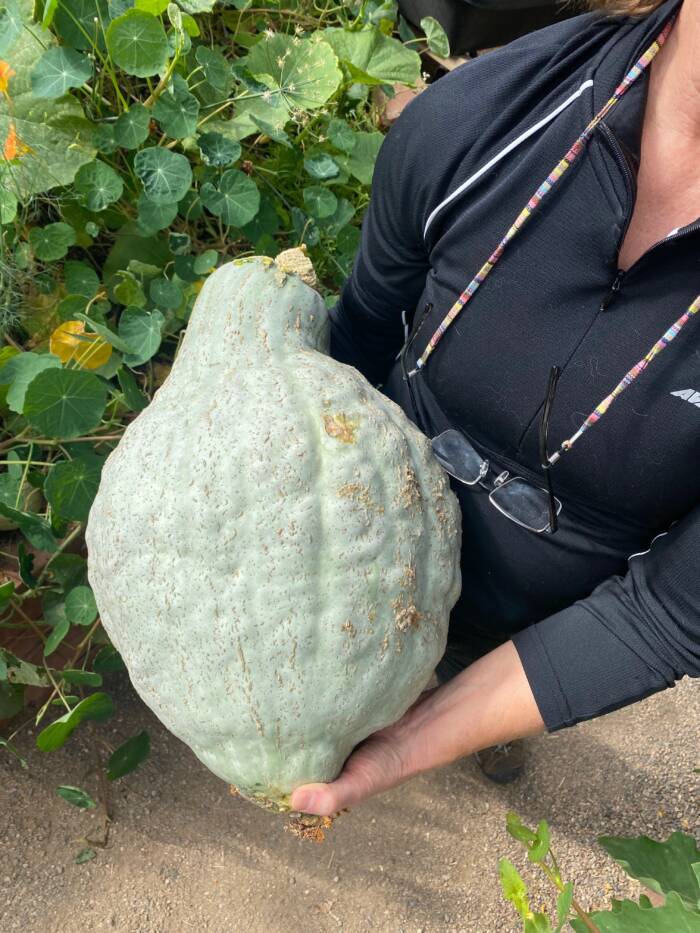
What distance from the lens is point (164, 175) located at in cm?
145

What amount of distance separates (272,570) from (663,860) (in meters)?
0.72

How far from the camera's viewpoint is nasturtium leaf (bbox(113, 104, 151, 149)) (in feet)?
4.73

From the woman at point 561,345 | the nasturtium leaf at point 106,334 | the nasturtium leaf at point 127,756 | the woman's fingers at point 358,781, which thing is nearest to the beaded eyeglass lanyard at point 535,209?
the woman at point 561,345

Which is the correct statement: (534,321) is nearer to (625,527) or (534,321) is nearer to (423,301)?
(423,301)

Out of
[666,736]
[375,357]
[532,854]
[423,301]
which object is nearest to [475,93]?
[423,301]

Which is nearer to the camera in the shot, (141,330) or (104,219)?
(141,330)

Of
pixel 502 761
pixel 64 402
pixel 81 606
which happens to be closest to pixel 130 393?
pixel 64 402

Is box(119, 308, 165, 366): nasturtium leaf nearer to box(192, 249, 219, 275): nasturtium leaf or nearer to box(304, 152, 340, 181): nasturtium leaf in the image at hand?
box(192, 249, 219, 275): nasturtium leaf

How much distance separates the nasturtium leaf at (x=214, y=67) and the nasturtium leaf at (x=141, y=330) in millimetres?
459

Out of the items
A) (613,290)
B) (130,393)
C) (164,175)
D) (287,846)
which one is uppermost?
(613,290)

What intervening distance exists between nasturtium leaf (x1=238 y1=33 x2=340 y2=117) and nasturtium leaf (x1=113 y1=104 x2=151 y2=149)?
0.77 ft

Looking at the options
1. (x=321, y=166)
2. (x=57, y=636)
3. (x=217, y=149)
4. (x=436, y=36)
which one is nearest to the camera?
(x=57, y=636)

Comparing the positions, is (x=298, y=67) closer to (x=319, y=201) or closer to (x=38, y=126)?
(x=319, y=201)

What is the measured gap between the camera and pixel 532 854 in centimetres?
97
